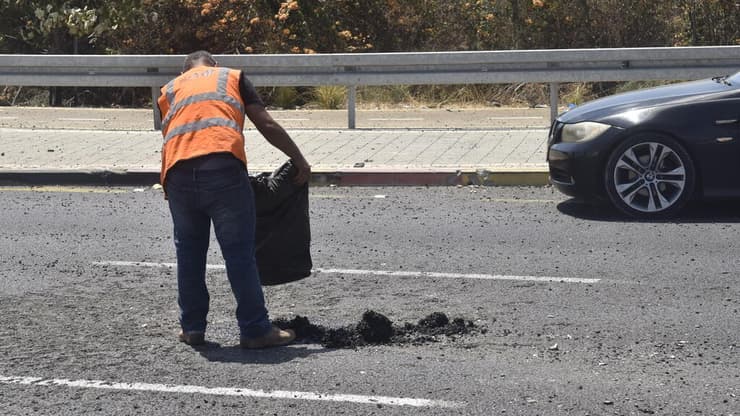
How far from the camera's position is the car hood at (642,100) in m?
9.96

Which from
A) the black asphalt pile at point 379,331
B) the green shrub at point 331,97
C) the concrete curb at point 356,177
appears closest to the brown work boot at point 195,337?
the black asphalt pile at point 379,331

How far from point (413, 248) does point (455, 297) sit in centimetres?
159

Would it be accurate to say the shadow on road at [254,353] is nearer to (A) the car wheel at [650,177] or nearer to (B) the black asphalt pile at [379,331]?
(B) the black asphalt pile at [379,331]

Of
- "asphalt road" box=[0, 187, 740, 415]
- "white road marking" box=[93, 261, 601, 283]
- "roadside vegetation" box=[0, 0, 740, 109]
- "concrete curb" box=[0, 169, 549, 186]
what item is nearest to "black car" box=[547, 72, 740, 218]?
"asphalt road" box=[0, 187, 740, 415]

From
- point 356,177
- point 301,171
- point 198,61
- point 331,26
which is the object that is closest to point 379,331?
point 301,171

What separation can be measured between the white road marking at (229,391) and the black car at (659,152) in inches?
190

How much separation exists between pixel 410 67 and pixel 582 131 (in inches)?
195

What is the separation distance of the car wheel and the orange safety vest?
4480 mm

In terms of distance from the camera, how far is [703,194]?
9695 millimetres

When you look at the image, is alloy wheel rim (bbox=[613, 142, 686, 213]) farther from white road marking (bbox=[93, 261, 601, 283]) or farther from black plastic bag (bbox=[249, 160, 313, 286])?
black plastic bag (bbox=[249, 160, 313, 286])

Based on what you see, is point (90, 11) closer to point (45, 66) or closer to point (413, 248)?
point (45, 66)

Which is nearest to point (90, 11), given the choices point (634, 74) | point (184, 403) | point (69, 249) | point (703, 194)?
point (634, 74)

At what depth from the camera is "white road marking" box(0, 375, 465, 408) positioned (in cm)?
544

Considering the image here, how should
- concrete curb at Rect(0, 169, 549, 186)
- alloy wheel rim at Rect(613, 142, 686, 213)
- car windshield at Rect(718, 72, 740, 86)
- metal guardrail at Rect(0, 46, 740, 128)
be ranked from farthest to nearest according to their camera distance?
metal guardrail at Rect(0, 46, 740, 128) < concrete curb at Rect(0, 169, 549, 186) < car windshield at Rect(718, 72, 740, 86) < alloy wheel rim at Rect(613, 142, 686, 213)
